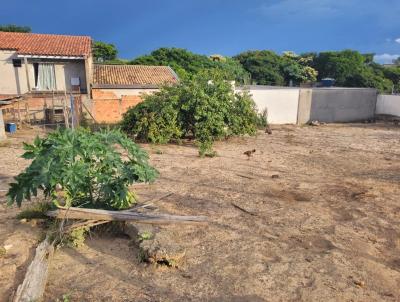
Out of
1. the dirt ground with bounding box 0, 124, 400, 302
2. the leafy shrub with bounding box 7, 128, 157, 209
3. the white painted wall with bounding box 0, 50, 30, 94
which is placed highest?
the white painted wall with bounding box 0, 50, 30, 94

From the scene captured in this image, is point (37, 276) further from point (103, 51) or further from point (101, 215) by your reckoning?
point (103, 51)

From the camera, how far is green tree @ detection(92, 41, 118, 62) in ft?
115

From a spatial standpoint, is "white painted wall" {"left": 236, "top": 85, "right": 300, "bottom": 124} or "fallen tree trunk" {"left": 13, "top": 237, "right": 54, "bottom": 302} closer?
"fallen tree trunk" {"left": 13, "top": 237, "right": 54, "bottom": 302}

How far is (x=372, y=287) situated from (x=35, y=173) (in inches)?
155

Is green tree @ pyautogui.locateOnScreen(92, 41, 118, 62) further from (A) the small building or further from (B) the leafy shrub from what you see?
(B) the leafy shrub

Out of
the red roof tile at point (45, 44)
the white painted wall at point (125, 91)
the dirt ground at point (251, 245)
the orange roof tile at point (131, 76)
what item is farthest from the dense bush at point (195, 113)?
the red roof tile at point (45, 44)

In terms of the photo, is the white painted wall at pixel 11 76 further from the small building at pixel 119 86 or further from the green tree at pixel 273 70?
the green tree at pixel 273 70

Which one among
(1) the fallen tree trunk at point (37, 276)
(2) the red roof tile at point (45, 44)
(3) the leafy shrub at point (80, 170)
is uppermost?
(2) the red roof tile at point (45, 44)

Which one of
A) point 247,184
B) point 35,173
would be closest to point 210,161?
point 247,184

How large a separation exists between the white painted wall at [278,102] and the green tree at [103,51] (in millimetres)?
23394

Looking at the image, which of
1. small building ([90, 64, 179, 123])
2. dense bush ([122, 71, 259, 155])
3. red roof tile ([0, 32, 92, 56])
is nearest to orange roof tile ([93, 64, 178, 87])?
small building ([90, 64, 179, 123])

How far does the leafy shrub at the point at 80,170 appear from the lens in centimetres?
359

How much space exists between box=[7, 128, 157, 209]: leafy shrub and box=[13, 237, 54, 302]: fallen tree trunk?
1.98ft

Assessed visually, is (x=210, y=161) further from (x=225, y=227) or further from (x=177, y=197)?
(x=225, y=227)
